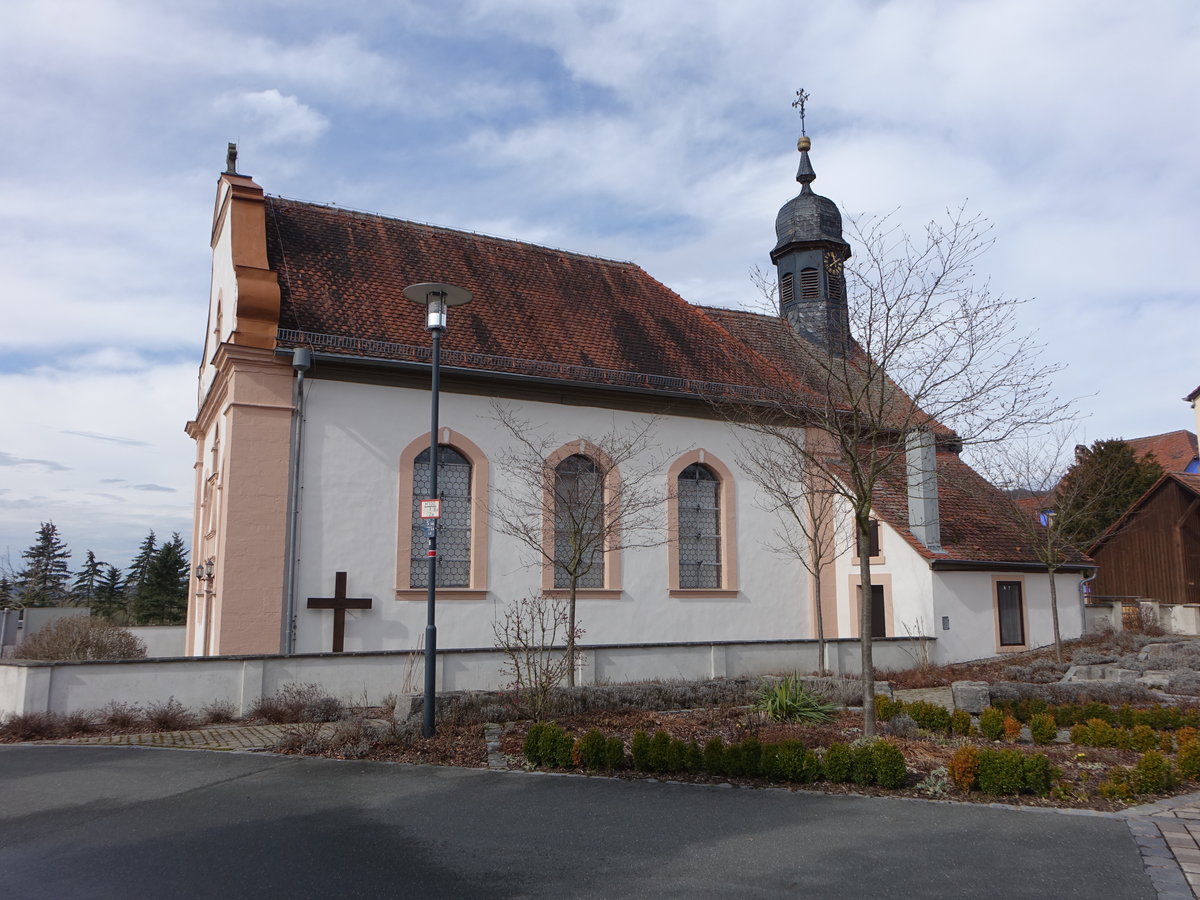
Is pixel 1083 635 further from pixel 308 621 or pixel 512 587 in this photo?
pixel 308 621

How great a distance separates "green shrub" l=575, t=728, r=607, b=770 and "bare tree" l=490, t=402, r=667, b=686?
7.61 metres

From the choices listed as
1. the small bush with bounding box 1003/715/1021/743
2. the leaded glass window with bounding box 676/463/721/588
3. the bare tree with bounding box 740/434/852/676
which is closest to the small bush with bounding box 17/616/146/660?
the leaded glass window with bounding box 676/463/721/588

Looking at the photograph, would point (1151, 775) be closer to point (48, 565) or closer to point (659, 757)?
point (659, 757)

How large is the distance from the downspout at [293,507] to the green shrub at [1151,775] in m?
11.8

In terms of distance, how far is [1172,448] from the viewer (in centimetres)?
5269

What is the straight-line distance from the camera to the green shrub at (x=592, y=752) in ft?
29.9

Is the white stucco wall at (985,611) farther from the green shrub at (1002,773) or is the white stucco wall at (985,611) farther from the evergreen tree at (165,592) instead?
the evergreen tree at (165,592)

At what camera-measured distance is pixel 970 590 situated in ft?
63.6

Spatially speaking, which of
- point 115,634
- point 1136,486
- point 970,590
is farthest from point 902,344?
point 1136,486

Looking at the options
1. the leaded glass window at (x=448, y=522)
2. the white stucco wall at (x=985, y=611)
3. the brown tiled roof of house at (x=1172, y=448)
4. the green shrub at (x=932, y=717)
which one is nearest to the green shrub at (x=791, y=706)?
the green shrub at (x=932, y=717)

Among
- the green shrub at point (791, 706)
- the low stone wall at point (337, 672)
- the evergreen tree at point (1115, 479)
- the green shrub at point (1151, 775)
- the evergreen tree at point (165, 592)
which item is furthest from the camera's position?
the evergreen tree at point (165, 592)

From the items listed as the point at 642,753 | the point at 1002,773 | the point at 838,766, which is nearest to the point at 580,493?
the point at 642,753

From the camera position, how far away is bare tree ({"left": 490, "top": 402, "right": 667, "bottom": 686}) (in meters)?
17.5

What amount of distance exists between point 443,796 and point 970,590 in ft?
46.9
